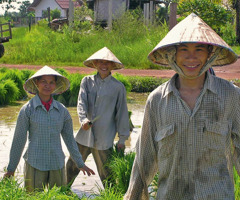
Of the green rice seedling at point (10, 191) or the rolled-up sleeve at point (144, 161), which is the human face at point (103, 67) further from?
the rolled-up sleeve at point (144, 161)

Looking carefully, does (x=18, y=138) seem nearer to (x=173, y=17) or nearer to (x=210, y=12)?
(x=173, y=17)

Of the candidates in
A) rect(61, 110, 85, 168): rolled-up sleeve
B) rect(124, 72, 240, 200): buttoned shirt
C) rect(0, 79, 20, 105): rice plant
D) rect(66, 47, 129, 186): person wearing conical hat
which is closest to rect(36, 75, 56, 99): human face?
rect(61, 110, 85, 168): rolled-up sleeve

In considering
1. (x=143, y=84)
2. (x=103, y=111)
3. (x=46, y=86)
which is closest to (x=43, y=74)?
(x=46, y=86)

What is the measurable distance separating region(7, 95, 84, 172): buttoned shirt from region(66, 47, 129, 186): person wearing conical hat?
36.7 inches

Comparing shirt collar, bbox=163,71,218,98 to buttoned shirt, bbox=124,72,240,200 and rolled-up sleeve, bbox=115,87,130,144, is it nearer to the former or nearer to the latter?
buttoned shirt, bbox=124,72,240,200

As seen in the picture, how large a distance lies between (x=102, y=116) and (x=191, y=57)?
2.41m

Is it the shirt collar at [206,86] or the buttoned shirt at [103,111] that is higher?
the shirt collar at [206,86]

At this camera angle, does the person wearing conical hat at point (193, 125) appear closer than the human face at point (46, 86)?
Yes

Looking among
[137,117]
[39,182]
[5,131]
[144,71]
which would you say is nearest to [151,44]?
[144,71]

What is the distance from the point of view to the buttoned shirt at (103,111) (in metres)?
4.97

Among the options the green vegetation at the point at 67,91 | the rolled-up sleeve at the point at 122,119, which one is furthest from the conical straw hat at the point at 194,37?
the green vegetation at the point at 67,91

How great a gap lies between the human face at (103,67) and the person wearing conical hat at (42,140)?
105 centimetres

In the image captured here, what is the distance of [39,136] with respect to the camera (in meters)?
3.93

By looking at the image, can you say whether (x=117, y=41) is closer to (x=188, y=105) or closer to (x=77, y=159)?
(x=77, y=159)
